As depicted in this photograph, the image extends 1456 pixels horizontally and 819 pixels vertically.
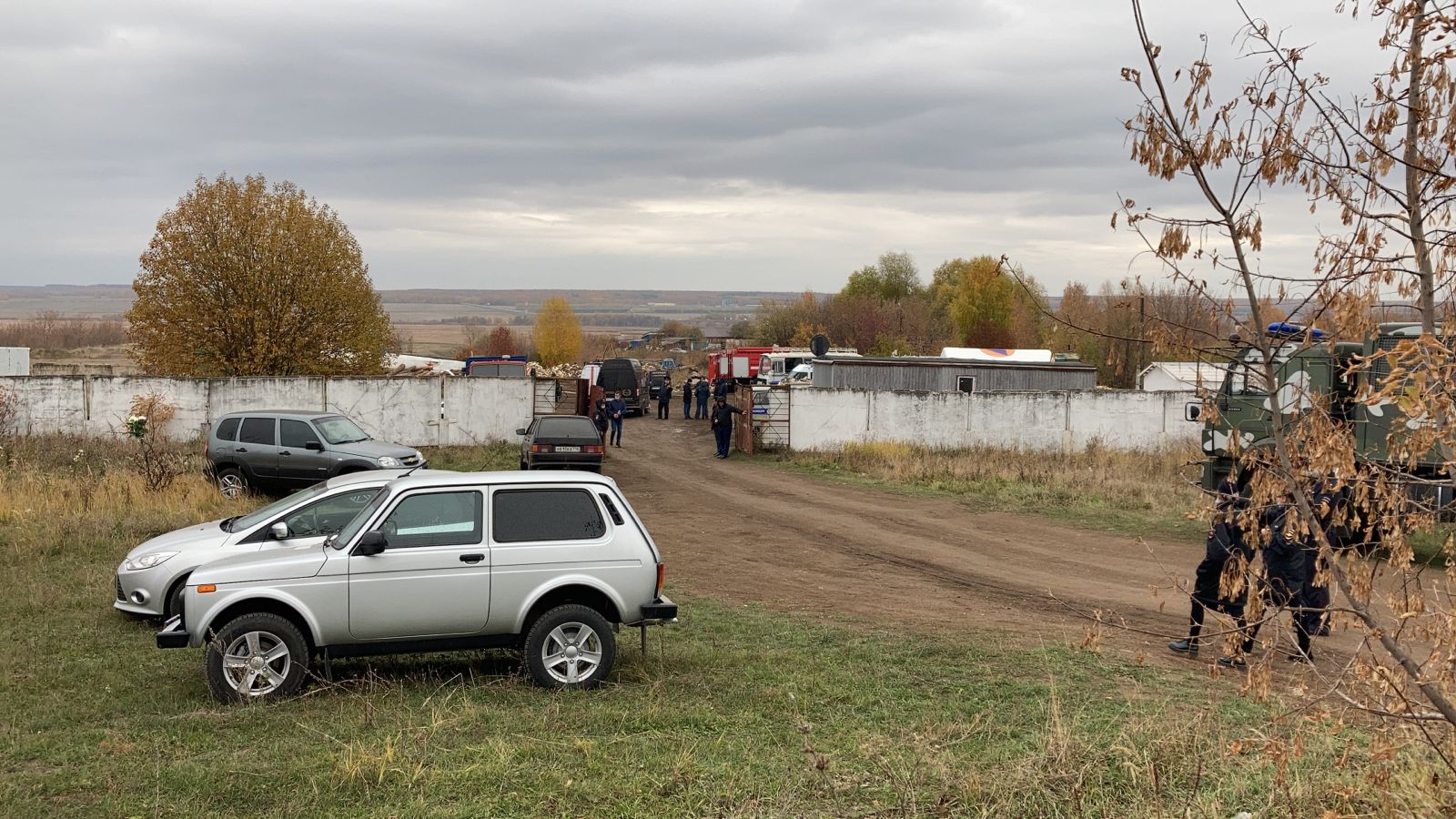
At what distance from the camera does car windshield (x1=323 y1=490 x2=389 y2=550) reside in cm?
884

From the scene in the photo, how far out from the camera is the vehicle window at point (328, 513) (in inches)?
403

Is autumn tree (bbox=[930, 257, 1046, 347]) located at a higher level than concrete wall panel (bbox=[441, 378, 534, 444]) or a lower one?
higher

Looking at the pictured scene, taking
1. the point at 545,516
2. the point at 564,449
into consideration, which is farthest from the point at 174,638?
the point at 564,449

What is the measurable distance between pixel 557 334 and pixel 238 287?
54.8 meters

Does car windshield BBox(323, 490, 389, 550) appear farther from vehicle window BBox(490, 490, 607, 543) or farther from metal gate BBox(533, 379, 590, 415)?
metal gate BBox(533, 379, 590, 415)

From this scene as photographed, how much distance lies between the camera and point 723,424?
29891 millimetres

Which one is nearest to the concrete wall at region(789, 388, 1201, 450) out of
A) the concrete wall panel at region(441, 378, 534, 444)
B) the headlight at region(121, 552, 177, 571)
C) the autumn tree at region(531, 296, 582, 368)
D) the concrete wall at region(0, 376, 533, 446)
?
the concrete wall panel at region(441, 378, 534, 444)

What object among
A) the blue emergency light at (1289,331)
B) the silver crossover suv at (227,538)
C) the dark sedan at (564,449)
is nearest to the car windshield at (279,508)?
the silver crossover suv at (227,538)

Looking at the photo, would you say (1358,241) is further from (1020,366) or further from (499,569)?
(1020,366)

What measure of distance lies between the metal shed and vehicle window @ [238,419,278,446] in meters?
18.3

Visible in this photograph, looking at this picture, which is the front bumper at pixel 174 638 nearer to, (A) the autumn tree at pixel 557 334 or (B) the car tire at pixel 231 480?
(B) the car tire at pixel 231 480

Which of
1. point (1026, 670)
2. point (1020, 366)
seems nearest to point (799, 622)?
point (1026, 670)

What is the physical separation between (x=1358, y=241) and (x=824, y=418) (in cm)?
2566

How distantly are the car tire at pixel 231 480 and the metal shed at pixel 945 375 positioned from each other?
18.9 metres
